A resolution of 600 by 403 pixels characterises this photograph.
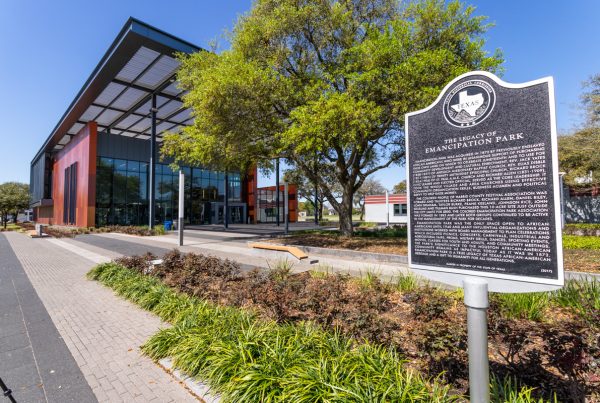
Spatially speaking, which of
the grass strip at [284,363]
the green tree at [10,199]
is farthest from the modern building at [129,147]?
the grass strip at [284,363]

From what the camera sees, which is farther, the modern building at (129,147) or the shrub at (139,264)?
the modern building at (129,147)

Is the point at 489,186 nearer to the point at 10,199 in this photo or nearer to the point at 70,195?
the point at 70,195

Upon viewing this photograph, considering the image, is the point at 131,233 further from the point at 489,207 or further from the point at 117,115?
the point at 489,207

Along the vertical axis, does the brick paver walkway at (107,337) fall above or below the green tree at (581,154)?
below

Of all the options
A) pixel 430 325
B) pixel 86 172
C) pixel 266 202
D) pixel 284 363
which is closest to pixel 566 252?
pixel 430 325

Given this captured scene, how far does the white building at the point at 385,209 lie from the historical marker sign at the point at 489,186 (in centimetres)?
4112

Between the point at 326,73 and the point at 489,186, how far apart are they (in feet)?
40.1

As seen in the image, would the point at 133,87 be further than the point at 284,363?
Yes

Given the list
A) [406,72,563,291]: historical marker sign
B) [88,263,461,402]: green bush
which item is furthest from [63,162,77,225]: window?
[406,72,563,291]: historical marker sign

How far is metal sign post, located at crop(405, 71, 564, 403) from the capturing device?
244 cm

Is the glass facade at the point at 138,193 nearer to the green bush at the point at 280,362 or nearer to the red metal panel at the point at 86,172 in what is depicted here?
the red metal panel at the point at 86,172

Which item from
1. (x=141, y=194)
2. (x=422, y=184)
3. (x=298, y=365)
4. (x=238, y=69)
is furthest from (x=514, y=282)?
(x=141, y=194)

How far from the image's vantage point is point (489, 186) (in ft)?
8.91

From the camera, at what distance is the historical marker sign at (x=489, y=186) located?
245cm
